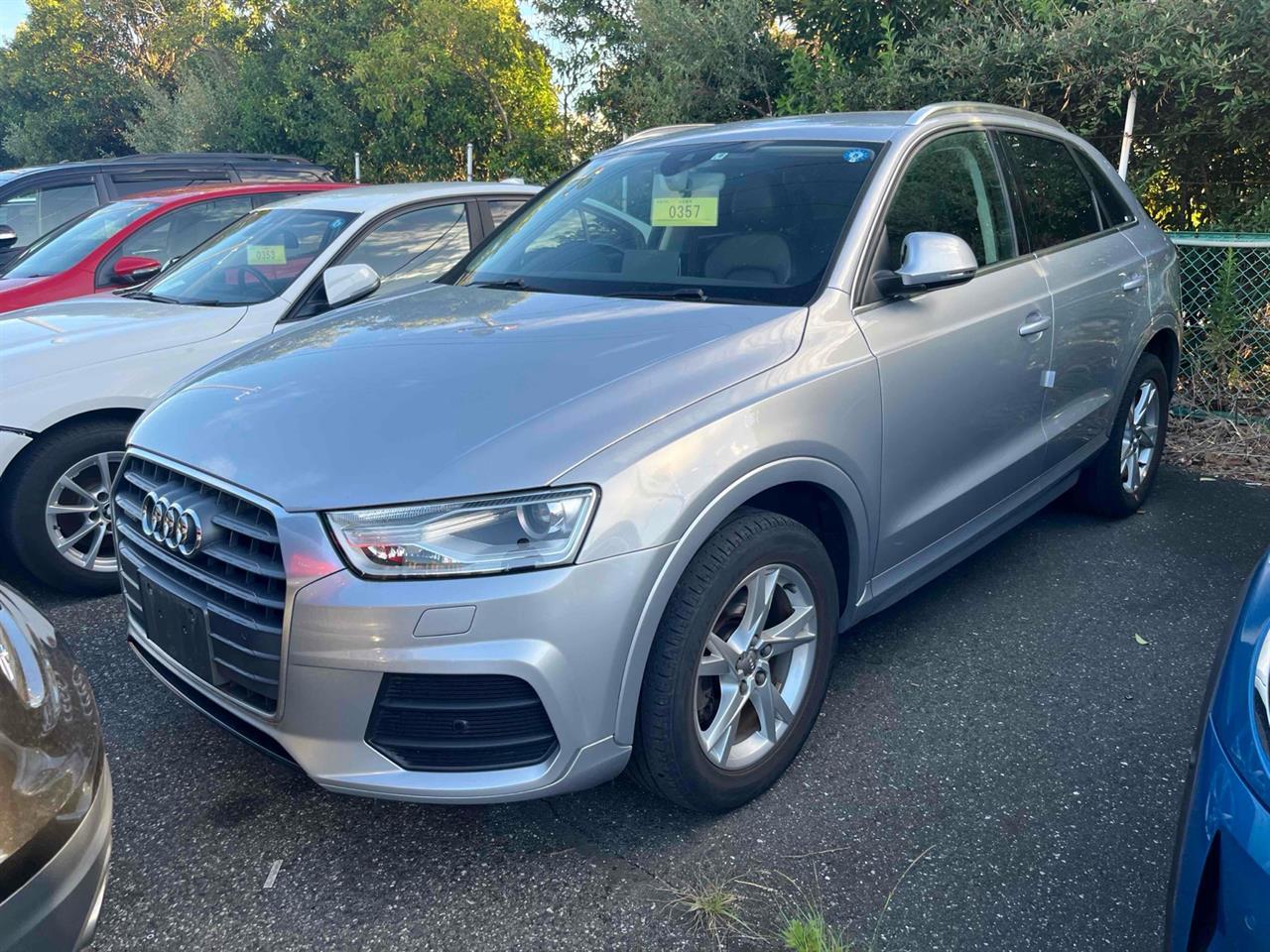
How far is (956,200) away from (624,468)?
1894 millimetres

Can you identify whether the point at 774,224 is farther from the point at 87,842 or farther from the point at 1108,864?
the point at 87,842

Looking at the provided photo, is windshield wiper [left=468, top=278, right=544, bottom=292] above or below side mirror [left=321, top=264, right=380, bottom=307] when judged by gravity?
above

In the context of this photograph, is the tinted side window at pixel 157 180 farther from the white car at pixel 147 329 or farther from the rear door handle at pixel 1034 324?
the rear door handle at pixel 1034 324

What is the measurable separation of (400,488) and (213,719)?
826mm

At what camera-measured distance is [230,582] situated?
7.46ft

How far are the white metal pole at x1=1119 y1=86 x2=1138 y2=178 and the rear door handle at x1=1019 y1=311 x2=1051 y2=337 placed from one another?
3006 millimetres

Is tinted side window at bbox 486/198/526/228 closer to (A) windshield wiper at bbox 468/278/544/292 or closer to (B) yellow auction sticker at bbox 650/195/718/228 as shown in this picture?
(A) windshield wiper at bbox 468/278/544/292

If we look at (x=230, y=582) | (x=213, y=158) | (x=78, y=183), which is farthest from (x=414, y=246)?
(x=213, y=158)

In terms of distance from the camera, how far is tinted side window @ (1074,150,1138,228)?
4.33 metres

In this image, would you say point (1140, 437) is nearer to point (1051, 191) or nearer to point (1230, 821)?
point (1051, 191)

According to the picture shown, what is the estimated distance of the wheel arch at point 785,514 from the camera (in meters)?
2.19

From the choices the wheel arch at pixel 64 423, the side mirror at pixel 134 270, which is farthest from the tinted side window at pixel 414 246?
the side mirror at pixel 134 270

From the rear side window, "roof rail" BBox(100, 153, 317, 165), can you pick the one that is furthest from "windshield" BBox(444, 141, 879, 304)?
"roof rail" BBox(100, 153, 317, 165)

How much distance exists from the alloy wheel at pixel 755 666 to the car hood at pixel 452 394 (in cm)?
54
